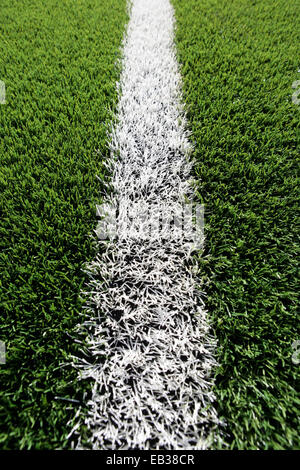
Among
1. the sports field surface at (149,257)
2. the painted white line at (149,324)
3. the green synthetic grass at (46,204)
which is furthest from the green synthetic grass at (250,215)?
the green synthetic grass at (46,204)

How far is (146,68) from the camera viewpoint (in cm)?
380

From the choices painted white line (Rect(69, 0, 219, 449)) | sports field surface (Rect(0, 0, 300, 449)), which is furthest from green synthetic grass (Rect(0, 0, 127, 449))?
painted white line (Rect(69, 0, 219, 449))

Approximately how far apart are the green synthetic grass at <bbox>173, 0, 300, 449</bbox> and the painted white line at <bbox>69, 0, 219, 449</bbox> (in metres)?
0.17

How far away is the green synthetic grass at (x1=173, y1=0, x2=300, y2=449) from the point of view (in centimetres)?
149

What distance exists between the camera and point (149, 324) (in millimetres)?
1778

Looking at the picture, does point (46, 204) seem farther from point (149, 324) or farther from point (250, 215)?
point (250, 215)

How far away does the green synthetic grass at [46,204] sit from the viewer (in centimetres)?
146

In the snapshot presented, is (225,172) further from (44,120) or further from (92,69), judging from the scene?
(92,69)

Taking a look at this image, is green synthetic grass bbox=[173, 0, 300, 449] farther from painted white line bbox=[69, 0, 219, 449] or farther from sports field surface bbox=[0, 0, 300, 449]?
painted white line bbox=[69, 0, 219, 449]

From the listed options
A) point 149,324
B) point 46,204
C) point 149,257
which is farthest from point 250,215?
point 46,204

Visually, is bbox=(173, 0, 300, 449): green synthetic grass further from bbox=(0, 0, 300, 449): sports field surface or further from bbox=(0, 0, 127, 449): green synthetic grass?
bbox=(0, 0, 127, 449): green synthetic grass

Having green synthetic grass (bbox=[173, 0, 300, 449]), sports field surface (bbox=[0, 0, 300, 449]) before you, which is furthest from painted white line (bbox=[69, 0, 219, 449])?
green synthetic grass (bbox=[173, 0, 300, 449])

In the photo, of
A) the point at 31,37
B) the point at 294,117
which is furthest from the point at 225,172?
the point at 31,37

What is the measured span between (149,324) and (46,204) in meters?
1.33
